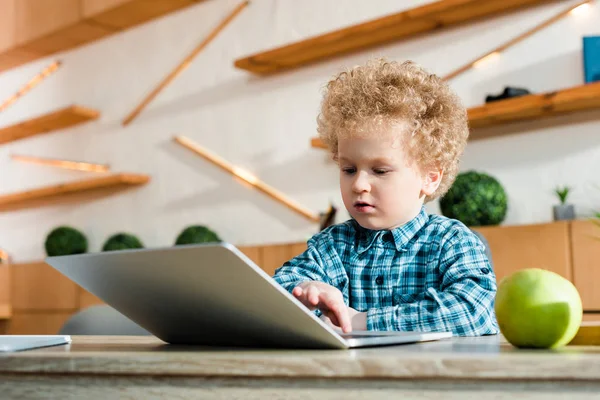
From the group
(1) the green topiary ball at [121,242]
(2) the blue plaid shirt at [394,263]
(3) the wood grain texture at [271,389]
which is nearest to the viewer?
(3) the wood grain texture at [271,389]

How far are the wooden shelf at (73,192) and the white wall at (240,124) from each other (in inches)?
2.6

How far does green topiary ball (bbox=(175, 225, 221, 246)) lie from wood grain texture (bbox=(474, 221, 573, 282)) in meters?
1.59

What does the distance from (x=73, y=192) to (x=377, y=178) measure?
3.70 metres

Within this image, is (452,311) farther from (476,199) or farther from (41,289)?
(41,289)

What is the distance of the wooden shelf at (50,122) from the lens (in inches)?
174

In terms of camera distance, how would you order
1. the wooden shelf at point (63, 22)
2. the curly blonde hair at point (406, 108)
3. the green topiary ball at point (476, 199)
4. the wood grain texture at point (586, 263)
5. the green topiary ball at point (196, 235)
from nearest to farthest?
the curly blonde hair at point (406, 108) → the wood grain texture at point (586, 263) → the green topiary ball at point (476, 199) → the green topiary ball at point (196, 235) → the wooden shelf at point (63, 22)

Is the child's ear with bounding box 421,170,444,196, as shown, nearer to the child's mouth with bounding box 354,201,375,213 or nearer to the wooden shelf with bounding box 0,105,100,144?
the child's mouth with bounding box 354,201,375,213

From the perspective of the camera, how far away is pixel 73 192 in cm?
459

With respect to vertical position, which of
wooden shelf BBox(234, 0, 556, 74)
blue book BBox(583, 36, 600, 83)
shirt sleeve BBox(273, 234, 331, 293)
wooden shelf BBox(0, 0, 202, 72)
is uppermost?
wooden shelf BBox(0, 0, 202, 72)

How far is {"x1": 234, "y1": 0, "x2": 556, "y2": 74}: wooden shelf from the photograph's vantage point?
282 centimetres

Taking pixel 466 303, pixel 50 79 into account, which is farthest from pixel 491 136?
pixel 50 79

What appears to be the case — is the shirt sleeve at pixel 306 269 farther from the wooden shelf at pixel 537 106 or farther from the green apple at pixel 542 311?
the wooden shelf at pixel 537 106

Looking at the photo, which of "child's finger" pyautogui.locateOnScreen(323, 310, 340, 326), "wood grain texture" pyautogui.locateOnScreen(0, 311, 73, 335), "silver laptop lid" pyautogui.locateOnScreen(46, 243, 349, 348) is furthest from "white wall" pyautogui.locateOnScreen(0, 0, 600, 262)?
"silver laptop lid" pyautogui.locateOnScreen(46, 243, 349, 348)

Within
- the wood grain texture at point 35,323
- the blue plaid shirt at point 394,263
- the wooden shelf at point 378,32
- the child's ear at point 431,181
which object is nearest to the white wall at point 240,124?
the wooden shelf at point 378,32
